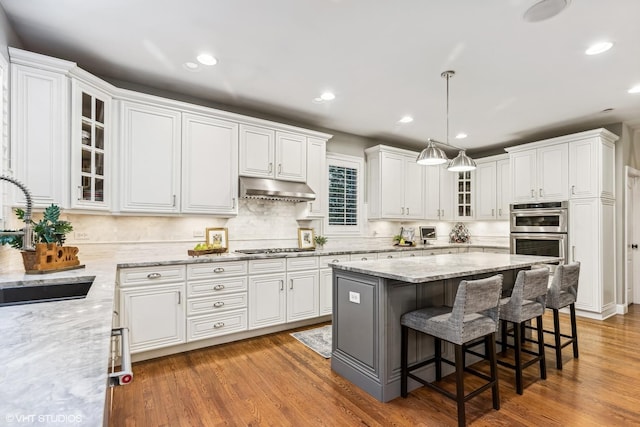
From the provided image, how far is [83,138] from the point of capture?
2797 mm

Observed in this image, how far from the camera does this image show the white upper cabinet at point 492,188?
5672 mm

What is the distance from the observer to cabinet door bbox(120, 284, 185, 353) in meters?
2.89

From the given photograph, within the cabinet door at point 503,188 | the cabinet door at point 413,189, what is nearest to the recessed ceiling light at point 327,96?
the cabinet door at point 413,189

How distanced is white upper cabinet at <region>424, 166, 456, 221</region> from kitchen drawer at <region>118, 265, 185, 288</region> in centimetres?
430

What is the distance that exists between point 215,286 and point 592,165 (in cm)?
505

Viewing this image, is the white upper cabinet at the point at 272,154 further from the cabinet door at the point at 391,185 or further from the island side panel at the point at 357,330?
the island side panel at the point at 357,330

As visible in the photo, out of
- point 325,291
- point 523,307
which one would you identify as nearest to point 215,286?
point 325,291

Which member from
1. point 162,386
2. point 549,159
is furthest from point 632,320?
point 162,386

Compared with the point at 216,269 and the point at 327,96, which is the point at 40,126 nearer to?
the point at 216,269

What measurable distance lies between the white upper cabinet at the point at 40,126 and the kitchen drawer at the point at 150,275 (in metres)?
0.74

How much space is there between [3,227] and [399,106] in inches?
155

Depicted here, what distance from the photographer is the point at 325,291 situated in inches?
162

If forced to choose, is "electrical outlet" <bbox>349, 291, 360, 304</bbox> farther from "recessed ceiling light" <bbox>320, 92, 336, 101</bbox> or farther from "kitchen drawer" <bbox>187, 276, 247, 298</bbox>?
"recessed ceiling light" <bbox>320, 92, 336, 101</bbox>

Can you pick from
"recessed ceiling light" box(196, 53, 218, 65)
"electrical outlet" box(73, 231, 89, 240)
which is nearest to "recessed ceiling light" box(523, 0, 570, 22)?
"recessed ceiling light" box(196, 53, 218, 65)
